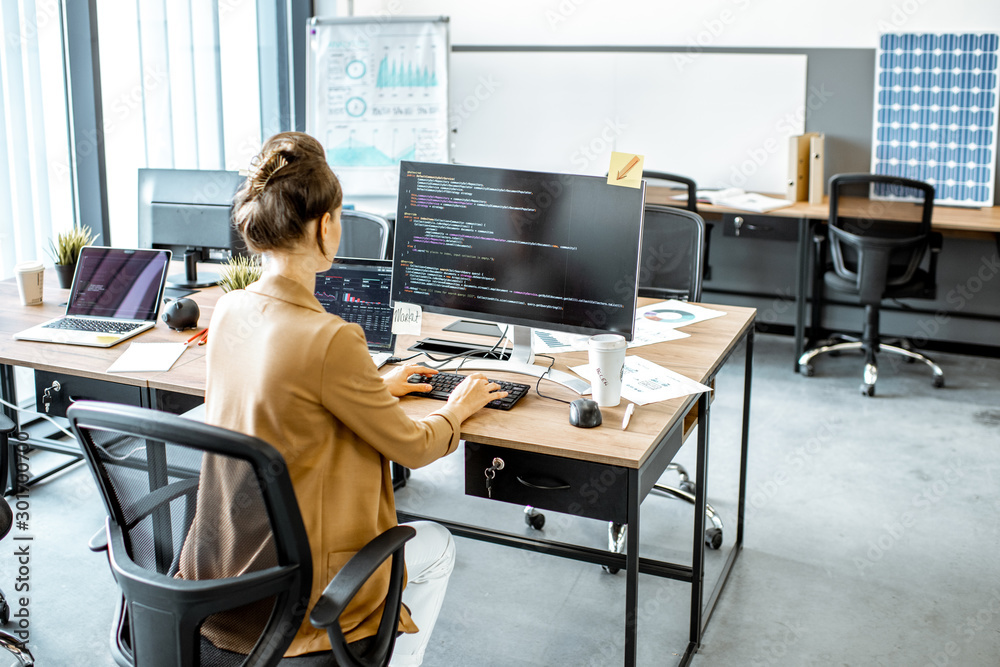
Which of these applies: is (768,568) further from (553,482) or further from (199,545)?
(199,545)

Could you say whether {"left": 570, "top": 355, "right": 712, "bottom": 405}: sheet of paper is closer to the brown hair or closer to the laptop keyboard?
the brown hair

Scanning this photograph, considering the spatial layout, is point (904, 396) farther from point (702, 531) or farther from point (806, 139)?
point (702, 531)

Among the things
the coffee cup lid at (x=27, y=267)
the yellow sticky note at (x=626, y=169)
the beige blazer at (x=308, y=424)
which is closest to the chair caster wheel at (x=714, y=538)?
the yellow sticky note at (x=626, y=169)

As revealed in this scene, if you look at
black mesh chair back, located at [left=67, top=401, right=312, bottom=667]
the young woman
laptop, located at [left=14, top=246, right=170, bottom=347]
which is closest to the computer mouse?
the young woman

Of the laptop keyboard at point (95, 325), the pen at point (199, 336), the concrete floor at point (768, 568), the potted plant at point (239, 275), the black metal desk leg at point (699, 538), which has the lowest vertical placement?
the concrete floor at point (768, 568)

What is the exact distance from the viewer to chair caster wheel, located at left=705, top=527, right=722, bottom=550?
2.82 metres

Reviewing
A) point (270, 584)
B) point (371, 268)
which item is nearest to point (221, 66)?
point (371, 268)

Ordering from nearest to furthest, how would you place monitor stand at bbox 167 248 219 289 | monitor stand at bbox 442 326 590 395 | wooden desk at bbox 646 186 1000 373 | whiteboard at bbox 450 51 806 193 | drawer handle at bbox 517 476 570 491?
drawer handle at bbox 517 476 570 491 < monitor stand at bbox 442 326 590 395 < monitor stand at bbox 167 248 219 289 < wooden desk at bbox 646 186 1000 373 < whiteboard at bbox 450 51 806 193

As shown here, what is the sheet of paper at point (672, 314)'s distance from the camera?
2637mm

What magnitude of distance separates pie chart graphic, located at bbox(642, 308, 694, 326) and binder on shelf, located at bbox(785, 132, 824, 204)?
2226 millimetres

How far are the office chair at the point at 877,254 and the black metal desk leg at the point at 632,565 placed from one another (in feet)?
8.56

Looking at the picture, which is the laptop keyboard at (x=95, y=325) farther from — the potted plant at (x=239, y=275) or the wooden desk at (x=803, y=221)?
the wooden desk at (x=803, y=221)

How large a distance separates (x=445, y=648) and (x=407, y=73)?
3349 millimetres

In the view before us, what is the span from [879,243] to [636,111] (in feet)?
5.25
